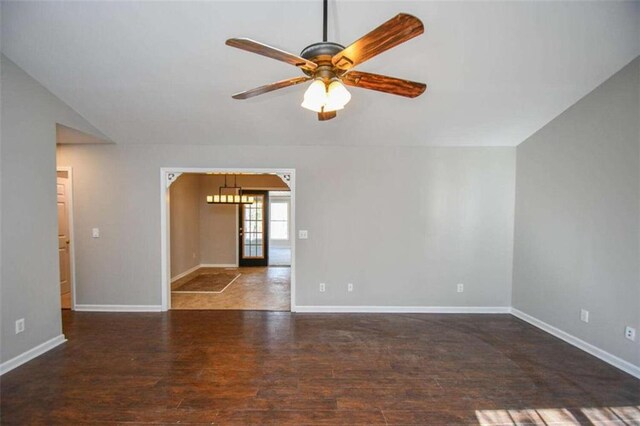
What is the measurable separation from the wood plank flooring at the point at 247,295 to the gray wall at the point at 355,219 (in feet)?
1.86

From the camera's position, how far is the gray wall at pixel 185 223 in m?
6.05

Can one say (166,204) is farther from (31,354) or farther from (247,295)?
(31,354)

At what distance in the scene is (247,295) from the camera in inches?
200

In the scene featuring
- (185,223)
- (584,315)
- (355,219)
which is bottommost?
(584,315)

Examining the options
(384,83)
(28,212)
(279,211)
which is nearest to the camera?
(384,83)

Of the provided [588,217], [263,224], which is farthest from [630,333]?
[263,224]

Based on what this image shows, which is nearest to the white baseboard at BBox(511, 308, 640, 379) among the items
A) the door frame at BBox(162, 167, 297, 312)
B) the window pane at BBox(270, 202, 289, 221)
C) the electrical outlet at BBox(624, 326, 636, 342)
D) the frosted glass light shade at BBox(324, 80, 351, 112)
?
the electrical outlet at BBox(624, 326, 636, 342)

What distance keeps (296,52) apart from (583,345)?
4295mm

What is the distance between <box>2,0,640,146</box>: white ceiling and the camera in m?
2.26

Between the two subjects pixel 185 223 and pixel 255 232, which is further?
pixel 255 232

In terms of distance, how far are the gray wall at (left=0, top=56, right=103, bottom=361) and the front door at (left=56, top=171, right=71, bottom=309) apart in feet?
4.25

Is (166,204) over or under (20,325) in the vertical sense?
over

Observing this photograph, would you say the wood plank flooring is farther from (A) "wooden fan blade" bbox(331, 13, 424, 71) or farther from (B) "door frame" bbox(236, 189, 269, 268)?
(A) "wooden fan blade" bbox(331, 13, 424, 71)

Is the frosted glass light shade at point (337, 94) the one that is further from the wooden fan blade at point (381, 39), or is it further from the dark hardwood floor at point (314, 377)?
the dark hardwood floor at point (314, 377)
